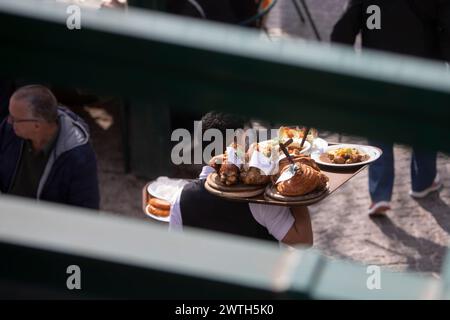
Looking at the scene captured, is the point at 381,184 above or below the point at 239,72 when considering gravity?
above

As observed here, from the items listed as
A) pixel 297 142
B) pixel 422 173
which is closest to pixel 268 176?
pixel 297 142

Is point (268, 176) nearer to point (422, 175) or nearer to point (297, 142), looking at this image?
point (297, 142)

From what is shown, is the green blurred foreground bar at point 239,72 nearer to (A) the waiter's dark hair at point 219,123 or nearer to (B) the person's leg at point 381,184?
(A) the waiter's dark hair at point 219,123

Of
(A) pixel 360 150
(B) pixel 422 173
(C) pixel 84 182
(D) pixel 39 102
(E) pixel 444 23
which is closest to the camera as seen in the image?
(A) pixel 360 150

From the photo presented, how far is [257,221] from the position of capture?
3.71 metres

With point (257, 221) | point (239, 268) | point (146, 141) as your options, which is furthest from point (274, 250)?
point (146, 141)

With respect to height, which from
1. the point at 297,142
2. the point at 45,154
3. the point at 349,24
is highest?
the point at 349,24

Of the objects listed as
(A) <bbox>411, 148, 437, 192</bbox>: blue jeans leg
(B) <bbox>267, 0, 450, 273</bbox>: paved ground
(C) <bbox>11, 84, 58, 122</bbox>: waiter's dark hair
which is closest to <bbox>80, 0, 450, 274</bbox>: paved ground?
(B) <bbox>267, 0, 450, 273</bbox>: paved ground

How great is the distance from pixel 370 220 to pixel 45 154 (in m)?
2.61

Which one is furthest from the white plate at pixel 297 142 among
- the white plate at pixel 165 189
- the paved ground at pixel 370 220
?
the paved ground at pixel 370 220

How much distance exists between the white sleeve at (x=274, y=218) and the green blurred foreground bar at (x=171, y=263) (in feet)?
8.42

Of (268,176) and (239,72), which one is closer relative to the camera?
(239,72)

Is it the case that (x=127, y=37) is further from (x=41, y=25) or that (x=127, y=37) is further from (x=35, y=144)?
(x=35, y=144)

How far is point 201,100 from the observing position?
3.42ft
